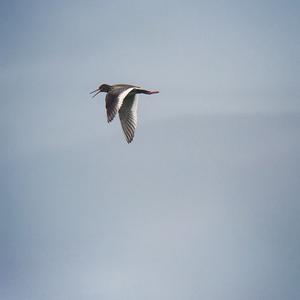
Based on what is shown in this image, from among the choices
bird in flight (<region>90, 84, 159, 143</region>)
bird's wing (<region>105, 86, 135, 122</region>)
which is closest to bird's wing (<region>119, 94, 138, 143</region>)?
bird in flight (<region>90, 84, 159, 143</region>)

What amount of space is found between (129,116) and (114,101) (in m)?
4.30

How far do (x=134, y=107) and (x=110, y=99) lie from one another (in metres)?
4.68

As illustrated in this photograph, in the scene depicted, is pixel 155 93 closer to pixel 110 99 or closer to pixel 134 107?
pixel 134 107

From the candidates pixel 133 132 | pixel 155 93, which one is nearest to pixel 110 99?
pixel 133 132

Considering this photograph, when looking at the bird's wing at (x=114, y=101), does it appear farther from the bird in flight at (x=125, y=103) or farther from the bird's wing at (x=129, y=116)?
the bird's wing at (x=129, y=116)

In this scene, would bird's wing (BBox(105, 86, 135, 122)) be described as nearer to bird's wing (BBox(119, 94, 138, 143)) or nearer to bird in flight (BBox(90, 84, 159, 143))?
bird in flight (BBox(90, 84, 159, 143))

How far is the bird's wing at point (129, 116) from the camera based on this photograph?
4691 cm

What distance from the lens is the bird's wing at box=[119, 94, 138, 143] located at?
154 feet

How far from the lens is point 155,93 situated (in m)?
50.5

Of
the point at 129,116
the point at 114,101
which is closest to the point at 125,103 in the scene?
the point at 129,116

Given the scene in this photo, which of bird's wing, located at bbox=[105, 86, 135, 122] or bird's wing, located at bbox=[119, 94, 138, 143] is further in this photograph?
bird's wing, located at bbox=[119, 94, 138, 143]

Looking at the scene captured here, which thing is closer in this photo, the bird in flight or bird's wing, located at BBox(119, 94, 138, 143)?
the bird in flight

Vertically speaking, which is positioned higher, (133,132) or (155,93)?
(155,93)

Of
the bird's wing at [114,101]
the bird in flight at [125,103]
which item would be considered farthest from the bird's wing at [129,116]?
the bird's wing at [114,101]
